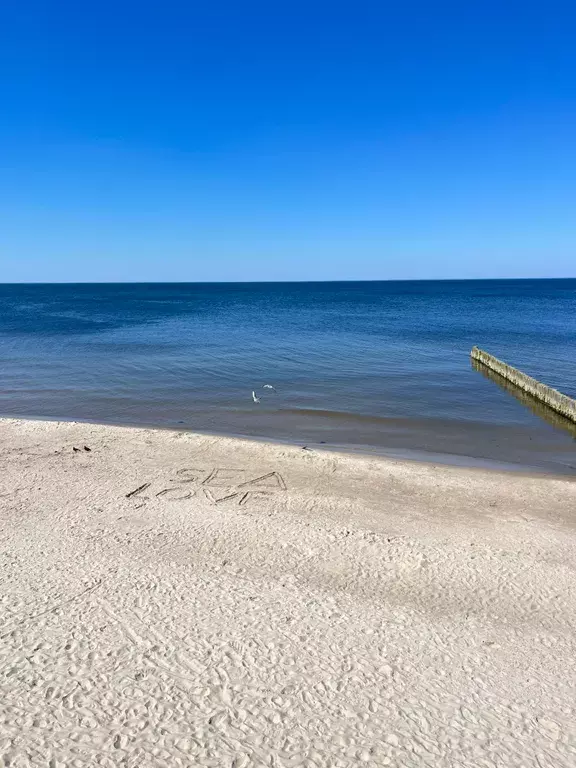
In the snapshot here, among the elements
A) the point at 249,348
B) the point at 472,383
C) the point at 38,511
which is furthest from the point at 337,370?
the point at 38,511

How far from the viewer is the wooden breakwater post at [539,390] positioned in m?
22.2

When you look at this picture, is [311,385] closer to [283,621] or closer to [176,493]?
[176,493]

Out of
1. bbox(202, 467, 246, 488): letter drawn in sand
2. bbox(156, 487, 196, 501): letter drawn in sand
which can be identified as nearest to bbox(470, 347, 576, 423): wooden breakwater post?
bbox(202, 467, 246, 488): letter drawn in sand

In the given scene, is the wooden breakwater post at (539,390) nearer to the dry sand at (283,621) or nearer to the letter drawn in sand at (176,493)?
the dry sand at (283,621)

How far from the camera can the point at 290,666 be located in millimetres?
7137

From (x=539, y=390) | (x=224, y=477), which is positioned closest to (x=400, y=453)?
(x=224, y=477)

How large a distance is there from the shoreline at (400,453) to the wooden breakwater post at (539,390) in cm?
587

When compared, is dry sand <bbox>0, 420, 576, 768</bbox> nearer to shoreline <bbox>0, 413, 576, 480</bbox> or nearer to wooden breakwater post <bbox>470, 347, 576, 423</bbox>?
shoreline <bbox>0, 413, 576, 480</bbox>

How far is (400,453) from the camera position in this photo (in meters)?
17.7

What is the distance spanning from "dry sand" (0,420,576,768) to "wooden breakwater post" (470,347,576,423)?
890 centimetres

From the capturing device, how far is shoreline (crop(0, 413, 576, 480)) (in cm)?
1638

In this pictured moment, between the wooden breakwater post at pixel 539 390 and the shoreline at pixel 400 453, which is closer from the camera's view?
the shoreline at pixel 400 453

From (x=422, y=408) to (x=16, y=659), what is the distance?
740 inches

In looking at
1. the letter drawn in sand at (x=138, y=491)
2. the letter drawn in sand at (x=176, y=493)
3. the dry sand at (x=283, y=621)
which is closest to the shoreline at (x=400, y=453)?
the dry sand at (x=283, y=621)
